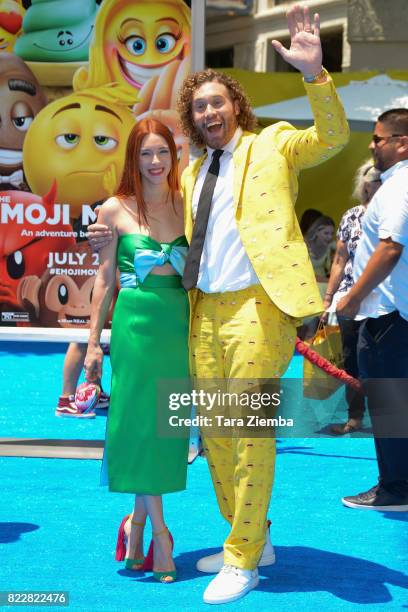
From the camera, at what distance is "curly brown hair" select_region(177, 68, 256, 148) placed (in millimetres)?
4316

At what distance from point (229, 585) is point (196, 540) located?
2.40 ft

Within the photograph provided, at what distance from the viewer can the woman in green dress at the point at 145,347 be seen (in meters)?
4.26

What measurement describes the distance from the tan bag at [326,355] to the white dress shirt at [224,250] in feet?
6.54

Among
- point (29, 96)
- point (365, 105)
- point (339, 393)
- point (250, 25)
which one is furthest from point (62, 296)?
point (250, 25)

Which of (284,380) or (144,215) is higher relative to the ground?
(144,215)

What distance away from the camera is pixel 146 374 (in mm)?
4254

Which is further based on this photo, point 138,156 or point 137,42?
point 137,42

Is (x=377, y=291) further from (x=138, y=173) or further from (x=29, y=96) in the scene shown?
(x=29, y=96)

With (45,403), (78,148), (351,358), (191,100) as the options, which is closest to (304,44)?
(191,100)

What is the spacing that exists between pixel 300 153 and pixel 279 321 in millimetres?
657

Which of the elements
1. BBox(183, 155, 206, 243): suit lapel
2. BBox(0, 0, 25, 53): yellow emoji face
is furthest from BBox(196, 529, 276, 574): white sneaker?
BBox(0, 0, 25, 53): yellow emoji face

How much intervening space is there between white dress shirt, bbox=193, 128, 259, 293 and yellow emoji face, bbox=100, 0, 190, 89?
6.12 ft

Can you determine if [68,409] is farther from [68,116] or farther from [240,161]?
[240,161]

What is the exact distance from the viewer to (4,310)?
245 inches
